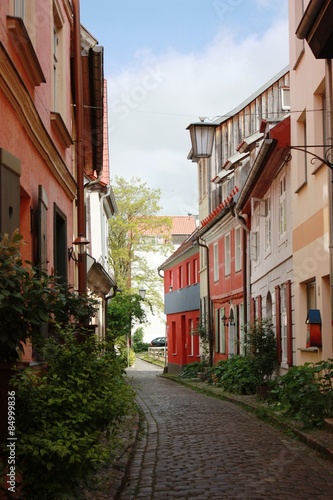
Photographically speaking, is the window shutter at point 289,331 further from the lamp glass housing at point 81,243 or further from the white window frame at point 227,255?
the white window frame at point 227,255

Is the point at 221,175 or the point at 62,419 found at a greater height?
the point at 221,175

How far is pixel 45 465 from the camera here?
522cm

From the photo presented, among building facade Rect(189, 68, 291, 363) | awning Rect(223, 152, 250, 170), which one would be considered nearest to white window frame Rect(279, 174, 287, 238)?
building facade Rect(189, 68, 291, 363)

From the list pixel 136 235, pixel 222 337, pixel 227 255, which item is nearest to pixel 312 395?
pixel 227 255

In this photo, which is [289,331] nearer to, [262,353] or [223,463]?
[262,353]

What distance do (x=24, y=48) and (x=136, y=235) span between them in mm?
45134

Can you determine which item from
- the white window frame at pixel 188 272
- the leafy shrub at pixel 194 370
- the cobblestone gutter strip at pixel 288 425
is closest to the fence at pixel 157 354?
the white window frame at pixel 188 272

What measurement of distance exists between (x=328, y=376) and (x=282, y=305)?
7.71 metres

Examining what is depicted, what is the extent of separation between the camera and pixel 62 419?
560 cm

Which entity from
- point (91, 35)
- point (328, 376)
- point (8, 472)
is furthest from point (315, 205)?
point (8, 472)

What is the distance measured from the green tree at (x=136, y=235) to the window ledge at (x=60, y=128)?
1606 inches

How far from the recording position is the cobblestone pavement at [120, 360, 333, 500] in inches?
299

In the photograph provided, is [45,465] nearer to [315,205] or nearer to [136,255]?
[315,205]

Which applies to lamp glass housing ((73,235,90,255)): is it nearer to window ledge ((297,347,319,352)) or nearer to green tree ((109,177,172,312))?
window ledge ((297,347,319,352))
